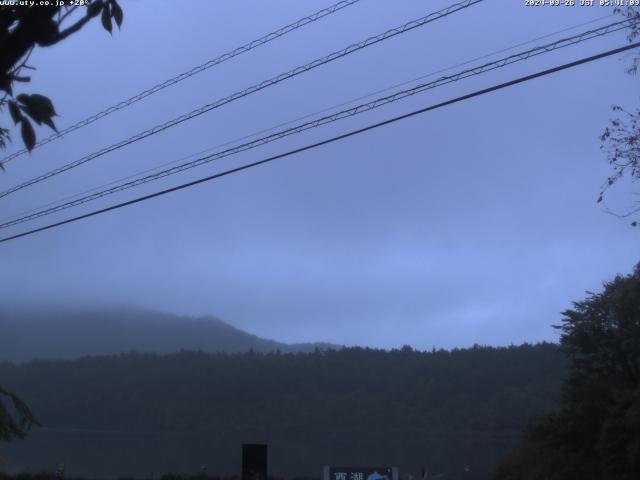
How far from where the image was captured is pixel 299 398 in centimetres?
11806

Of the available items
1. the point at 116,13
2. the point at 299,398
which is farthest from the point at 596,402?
the point at 299,398

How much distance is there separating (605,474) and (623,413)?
1.70m

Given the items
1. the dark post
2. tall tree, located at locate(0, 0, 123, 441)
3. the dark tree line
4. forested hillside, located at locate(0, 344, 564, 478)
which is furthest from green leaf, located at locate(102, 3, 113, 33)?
forested hillside, located at locate(0, 344, 564, 478)

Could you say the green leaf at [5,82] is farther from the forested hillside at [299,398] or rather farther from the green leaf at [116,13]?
the forested hillside at [299,398]

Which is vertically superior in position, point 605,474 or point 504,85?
point 504,85

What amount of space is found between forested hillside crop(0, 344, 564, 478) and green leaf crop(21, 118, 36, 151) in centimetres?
5772

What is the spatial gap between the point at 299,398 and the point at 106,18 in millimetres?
116320

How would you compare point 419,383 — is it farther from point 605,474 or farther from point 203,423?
point 605,474

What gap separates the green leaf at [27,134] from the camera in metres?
3.83

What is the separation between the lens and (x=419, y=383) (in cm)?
10944

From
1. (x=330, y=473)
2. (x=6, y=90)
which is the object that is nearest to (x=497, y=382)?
(x=330, y=473)

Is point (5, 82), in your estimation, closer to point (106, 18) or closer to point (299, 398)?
point (106, 18)

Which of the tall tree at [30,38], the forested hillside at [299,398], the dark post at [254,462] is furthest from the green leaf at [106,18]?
the forested hillside at [299,398]

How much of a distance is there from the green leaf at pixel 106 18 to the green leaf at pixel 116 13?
2 centimetres
